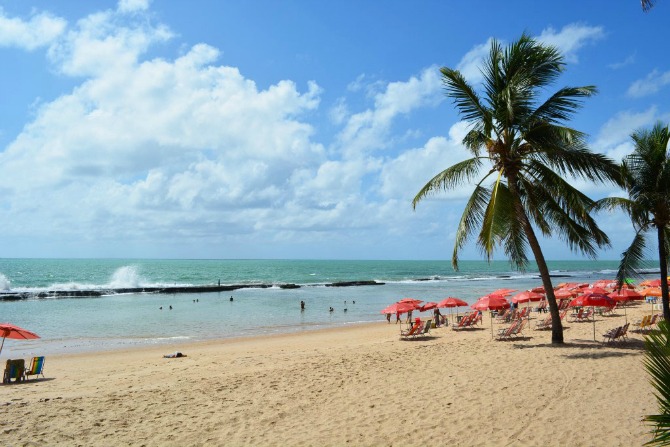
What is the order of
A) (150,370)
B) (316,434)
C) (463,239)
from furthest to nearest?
1. (150,370)
2. (463,239)
3. (316,434)

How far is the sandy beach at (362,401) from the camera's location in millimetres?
6398

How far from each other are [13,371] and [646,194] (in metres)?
16.8

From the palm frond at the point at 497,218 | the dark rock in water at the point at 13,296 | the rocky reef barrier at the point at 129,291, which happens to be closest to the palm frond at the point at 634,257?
the palm frond at the point at 497,218

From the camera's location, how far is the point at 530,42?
11.2 m

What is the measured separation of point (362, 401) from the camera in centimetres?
797

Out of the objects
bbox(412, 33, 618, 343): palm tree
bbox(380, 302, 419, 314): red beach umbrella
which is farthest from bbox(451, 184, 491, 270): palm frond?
bbox(380, 302, 419, 314): red beach umbrella

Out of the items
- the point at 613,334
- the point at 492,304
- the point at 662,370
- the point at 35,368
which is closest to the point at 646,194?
the point at 613,334

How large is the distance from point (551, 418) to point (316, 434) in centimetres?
345

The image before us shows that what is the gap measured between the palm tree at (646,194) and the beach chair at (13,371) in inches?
621

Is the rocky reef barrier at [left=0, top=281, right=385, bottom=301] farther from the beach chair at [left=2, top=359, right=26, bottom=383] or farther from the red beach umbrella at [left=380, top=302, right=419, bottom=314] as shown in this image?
the red beach umbrella at [left=380, top=302, right=419, bottom=314]

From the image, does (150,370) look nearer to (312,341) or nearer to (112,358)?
(112,358)

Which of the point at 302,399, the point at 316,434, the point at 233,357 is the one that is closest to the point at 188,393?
the point at 302,399

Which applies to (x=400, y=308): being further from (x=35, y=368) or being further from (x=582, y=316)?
(x=35, y=368)

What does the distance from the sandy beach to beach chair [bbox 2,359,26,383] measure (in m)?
0.54
